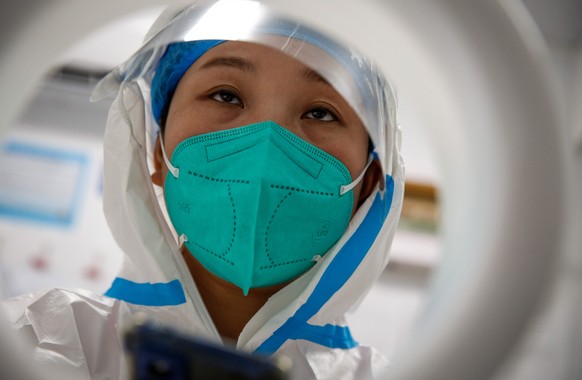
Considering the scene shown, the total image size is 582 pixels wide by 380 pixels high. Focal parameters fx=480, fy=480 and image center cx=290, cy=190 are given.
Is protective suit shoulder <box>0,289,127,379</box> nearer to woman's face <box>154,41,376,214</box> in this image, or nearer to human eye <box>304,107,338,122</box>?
woman's face <box>154,41,376,214</box>

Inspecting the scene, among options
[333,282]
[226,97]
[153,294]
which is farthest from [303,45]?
[153,294]

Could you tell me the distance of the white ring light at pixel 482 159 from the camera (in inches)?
15.2

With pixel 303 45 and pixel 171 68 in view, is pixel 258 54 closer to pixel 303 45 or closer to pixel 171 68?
pixel 303 45

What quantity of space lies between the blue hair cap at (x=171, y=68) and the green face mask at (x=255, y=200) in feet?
0.64

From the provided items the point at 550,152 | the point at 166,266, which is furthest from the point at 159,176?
the point at 550,152

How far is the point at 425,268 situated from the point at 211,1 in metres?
1.55

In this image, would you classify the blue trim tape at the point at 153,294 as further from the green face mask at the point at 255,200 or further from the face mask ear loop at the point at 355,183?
the face mask ear loop at the point at 355,183

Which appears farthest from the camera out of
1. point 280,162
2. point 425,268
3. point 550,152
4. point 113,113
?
point 425,268

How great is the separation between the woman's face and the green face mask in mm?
30

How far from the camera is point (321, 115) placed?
3.10 feet

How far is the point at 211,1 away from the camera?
0.88m

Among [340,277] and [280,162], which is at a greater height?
[280,162]

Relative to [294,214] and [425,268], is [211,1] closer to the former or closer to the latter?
[294,214]

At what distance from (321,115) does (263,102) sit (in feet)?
0.42
